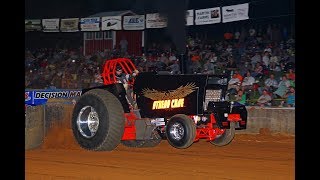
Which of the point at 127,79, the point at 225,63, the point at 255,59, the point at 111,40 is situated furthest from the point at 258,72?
the point at 111,40

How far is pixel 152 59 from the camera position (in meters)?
23.8

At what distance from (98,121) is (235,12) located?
13373mm

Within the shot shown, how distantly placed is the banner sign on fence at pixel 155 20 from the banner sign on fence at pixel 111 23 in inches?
84.6

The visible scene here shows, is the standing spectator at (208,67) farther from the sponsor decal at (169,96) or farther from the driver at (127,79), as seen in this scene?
the sponsor decal at (169,96)

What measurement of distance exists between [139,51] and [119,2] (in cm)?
351

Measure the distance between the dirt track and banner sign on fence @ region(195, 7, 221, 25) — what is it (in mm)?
11808

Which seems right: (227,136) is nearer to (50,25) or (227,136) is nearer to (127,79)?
(127,79)

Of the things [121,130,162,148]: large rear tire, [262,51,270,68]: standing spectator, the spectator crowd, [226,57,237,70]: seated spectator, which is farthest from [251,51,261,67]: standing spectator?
[121,130,162,148]: large rear tire

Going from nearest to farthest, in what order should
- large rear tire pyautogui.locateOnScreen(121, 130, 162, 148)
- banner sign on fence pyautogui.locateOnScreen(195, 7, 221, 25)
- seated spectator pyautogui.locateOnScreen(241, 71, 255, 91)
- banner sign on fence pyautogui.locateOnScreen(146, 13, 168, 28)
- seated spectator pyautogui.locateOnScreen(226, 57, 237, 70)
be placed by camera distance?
large rear tire pyautogui.locateOnScreen(121, 130, 162, 148) < seated spectator pyautogui.locateOnScreen(241, 71, 255, 91) < seated spectator pyautogui.locateOnScreen(226, 57, 237, 70) < banner sign on fence pyautogui.locateOnScreen(195, 7, 221, 25) < banner sign on fence pyautogui.locateOnScreen(146, 13, 168, 28)

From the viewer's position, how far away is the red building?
29.5 metres

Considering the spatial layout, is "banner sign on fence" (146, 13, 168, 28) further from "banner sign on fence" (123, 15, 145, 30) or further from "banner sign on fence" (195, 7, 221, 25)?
"banner sign on fence" (195, 7, 221, 25)

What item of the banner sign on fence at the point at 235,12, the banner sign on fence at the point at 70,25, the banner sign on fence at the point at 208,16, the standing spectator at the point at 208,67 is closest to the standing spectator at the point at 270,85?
the standing spectator at the point at 208,67

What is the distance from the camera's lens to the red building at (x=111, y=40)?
29.5m
